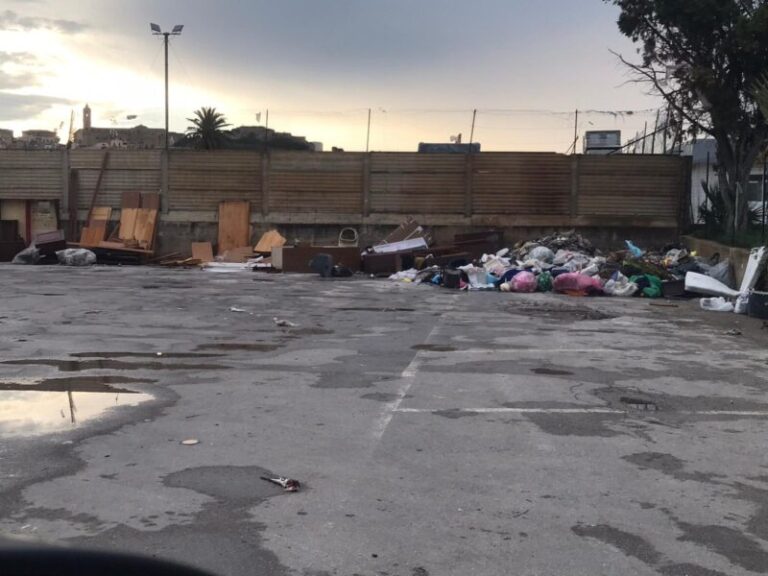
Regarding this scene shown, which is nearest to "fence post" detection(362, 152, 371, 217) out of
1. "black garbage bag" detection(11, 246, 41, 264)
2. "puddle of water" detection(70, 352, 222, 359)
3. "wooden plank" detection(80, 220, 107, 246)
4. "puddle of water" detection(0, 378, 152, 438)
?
"wooden plank" detection(80, 220, 107, 246)

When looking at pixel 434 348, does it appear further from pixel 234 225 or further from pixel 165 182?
pixel 165 182

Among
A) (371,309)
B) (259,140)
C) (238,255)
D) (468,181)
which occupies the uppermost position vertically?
(259,140)

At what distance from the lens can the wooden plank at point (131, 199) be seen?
28.7 meters

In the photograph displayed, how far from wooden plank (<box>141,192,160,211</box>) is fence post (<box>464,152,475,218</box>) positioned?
11115 millimetres

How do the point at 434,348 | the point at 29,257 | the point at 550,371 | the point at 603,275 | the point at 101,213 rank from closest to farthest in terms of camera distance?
the point at 550,371
the point at 434,348
the point at 603,275
the point at 29,257
the point at 101,213

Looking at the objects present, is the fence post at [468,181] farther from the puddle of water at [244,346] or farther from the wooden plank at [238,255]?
the puddle of water at [244,346]

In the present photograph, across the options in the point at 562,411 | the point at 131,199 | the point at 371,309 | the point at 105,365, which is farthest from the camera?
the point at 131,199

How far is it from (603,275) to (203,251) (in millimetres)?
14510

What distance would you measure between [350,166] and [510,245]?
6.37 m

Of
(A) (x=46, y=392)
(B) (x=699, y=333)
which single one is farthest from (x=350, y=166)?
(A) (x=46, y=392)

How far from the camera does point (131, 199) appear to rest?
94.4 feet

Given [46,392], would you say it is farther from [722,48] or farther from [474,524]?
[722,48]

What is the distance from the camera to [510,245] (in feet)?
90.7

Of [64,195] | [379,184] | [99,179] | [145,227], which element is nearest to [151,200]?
[145,227]
